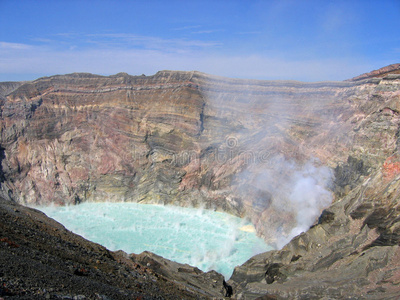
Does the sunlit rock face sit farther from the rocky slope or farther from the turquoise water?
the turquoise water

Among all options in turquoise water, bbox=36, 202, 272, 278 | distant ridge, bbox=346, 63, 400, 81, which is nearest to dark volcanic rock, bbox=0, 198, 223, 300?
turquoise water, bbox=36, 202, 272, 278

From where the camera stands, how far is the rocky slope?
17.9 metres

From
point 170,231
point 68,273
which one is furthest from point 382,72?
point 68,273

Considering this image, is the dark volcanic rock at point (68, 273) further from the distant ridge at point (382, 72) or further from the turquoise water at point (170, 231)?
the distant ridge at point (382, 72)

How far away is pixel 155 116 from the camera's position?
119 feet

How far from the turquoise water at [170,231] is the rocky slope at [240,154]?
4.08ft

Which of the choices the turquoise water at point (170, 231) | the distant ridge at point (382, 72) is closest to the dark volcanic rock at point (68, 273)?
the turquoise water at point (170, 231)

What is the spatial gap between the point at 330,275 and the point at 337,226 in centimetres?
374

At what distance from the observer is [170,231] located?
93.7ft

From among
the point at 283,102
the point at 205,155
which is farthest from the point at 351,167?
the point at 205,155

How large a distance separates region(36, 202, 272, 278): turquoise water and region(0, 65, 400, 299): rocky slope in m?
1.24

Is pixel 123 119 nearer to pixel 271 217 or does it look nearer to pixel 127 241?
pixel 127 241

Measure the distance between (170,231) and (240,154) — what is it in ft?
32.1

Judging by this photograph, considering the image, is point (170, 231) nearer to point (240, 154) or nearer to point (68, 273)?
point (240, 154)
